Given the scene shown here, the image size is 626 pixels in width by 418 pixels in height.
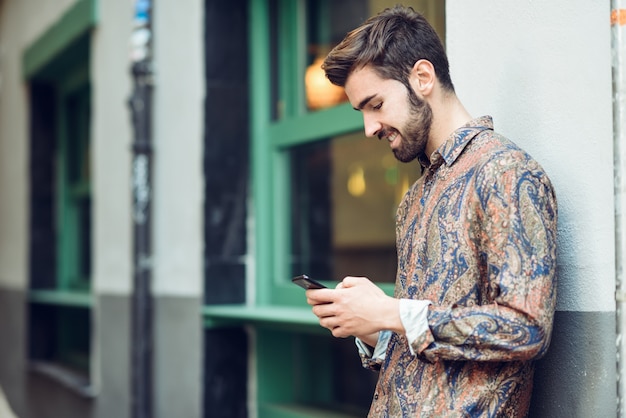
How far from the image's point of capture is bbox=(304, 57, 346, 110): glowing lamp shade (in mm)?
4059

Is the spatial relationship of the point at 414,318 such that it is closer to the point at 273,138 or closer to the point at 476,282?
the point at 476,282

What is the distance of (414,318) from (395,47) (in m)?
0.64

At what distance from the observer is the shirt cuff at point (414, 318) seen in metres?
1.79

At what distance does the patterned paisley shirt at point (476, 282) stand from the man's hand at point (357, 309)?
84 millimetres

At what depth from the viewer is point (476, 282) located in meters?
1.86

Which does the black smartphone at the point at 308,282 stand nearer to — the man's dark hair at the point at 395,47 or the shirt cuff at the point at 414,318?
the shirt cuff at the point at 414,318

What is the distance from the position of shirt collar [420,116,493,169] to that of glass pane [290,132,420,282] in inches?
46.3

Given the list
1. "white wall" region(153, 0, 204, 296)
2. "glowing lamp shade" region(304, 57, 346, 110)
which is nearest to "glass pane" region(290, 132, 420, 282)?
"glowing lamp shade" region(304, 57, 346, 110)

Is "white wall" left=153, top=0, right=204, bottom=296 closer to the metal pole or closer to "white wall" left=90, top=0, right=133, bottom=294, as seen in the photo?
the metal pole

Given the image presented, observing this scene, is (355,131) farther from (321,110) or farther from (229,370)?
(229,370)

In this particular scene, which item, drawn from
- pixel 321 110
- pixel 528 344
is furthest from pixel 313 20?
pixel 528 344

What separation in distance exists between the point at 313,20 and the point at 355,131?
3.08ft

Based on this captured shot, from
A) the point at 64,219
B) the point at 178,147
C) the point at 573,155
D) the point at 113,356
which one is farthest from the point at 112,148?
the point at 573,155

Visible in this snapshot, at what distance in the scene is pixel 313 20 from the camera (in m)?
4.32
